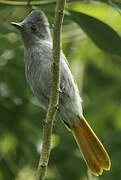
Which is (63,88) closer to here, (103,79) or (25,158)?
(25,158)

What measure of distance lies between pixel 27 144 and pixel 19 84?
63cm

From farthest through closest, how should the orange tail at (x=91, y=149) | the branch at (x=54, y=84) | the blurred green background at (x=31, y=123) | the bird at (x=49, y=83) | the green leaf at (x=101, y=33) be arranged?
1. the blurred green background at (x=31, y=123)
2. the green leaf at (x=101, y=33)
3. the orange tail at (x=91, y=149)
4. the bird at (x=49, y=83)
5. the branch at (x=54, y=84)

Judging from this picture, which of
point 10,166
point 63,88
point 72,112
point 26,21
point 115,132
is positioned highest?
point 26,21

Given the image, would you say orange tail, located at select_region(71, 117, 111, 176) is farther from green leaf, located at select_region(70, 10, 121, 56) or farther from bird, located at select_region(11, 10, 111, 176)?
green leaf, located at select_region(70, 10, 121, 56)

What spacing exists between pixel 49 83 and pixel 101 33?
71cm

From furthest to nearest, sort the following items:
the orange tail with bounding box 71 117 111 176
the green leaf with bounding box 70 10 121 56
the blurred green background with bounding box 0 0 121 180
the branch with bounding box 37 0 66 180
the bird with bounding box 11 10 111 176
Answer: the blurred green background with bounding box 0 0 121 180 < the green leaf with bounding box 70 10 121 56 < the orange tail with bounding box 71 117 111 176 < the bird with bounding box 11 10 111 176 < the branch with bounding box 37 0 66 180

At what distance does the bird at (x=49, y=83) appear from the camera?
4.06m

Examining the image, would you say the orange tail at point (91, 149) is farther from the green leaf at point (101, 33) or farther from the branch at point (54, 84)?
the branch at point (54, 84)

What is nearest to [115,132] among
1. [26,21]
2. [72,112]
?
[72,112]

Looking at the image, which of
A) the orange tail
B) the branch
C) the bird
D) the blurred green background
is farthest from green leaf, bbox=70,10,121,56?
the branch

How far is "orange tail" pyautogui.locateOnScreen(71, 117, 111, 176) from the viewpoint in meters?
4.18

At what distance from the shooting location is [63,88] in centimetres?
410

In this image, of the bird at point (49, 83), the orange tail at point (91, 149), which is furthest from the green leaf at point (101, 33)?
the orange tail at point (91, 149)

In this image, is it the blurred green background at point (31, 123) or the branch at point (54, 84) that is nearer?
the branch at point (54, 84)
